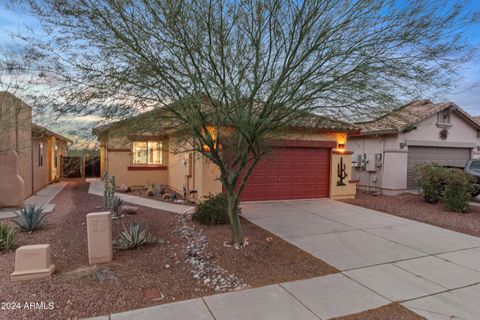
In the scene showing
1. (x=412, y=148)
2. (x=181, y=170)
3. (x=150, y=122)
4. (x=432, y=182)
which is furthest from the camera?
(x=412, y=148)

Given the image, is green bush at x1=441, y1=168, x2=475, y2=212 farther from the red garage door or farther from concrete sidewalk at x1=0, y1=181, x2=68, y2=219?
concrete sidewalk at x1=0, y1=181, x2=68, y2=219

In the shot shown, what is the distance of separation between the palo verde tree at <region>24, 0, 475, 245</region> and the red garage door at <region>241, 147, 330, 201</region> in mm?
6035

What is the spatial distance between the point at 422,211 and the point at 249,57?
30.4ft

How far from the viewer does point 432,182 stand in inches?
470

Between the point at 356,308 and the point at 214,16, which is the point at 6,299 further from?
the point at 214,16

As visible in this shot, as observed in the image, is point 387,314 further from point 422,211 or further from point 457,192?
point 457,192

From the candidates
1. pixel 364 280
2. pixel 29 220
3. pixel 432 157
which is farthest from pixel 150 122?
pixel 432 157

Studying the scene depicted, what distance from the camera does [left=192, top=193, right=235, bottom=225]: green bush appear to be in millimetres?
8000

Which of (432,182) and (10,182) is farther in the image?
(432,182)

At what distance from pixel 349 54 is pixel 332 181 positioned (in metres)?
8.59

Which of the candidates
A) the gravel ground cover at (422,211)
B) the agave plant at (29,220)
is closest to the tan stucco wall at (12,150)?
the agave plant at (29,220)

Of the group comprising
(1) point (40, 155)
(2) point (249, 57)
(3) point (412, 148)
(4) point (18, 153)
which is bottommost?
(1) point (40, 155)

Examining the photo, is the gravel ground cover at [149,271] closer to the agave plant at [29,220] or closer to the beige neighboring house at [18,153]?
the agave plant at [29,220]

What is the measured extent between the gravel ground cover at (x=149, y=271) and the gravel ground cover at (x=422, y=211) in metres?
5.64
